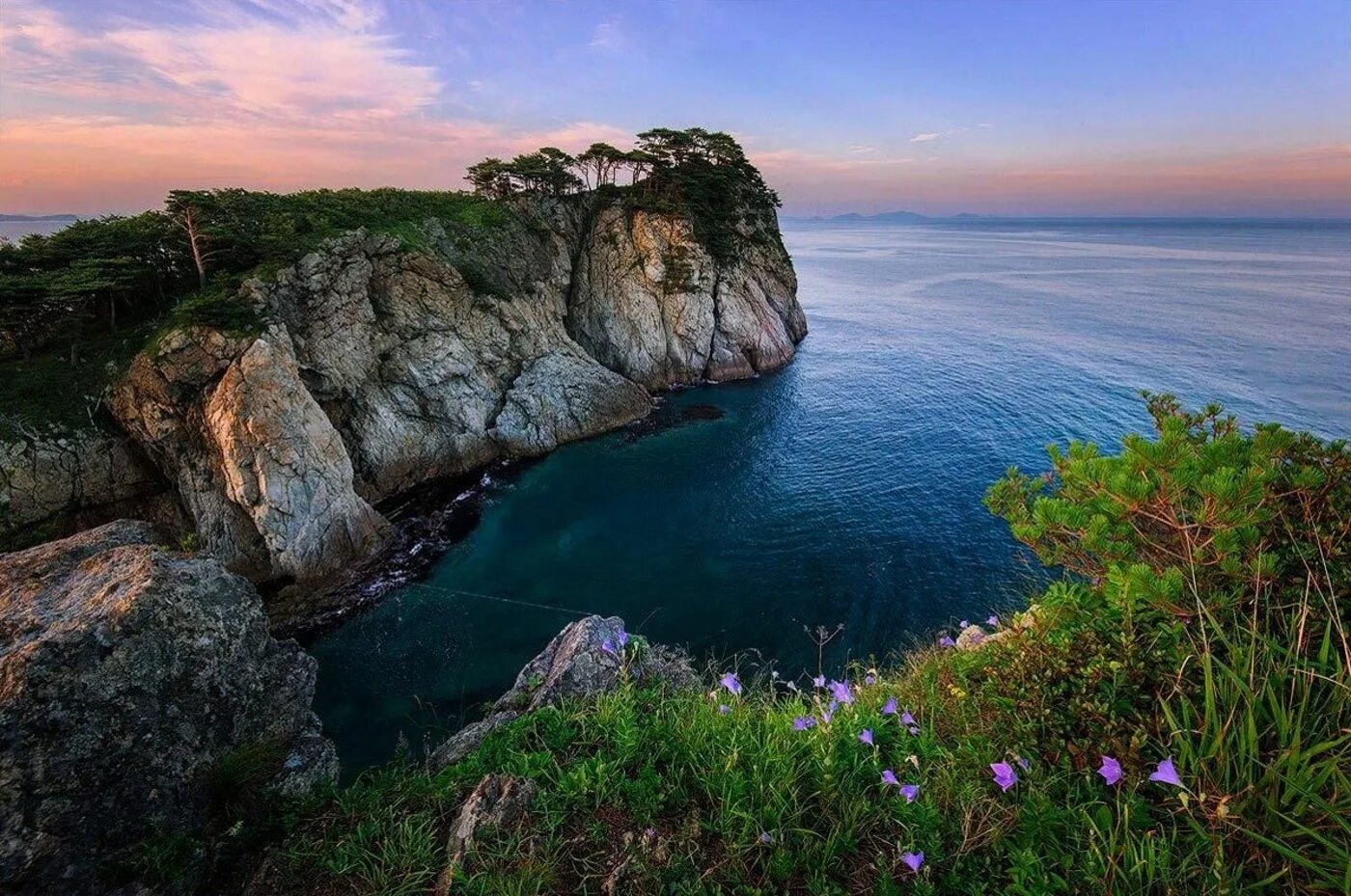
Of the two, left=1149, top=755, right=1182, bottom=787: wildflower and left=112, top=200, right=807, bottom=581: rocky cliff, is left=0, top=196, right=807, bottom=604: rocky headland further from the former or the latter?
left=1149, top=755, right=1182, bottom=787: wildflower

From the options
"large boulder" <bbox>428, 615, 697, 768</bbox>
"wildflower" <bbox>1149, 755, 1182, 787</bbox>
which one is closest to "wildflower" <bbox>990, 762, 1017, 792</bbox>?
"wildflower" <bbox>1149, 755, 1182, 787</bbox>

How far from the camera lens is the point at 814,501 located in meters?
24.1

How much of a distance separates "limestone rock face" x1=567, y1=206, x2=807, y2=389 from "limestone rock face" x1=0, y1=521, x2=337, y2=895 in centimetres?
3254

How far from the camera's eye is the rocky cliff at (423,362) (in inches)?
755

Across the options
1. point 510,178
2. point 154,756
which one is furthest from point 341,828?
point 510,178

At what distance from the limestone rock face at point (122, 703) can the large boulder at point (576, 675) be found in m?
1.79

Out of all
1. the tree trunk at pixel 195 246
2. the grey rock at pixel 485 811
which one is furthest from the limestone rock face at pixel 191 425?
the grey rock at pixel 485 811

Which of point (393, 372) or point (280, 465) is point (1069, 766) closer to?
point (280, 465)

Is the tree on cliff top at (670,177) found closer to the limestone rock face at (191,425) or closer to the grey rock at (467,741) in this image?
the limestone rock face at (191,425)

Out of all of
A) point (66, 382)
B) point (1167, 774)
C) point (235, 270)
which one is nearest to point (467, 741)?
point (1167, 774)

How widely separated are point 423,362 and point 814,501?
20855 millimetres

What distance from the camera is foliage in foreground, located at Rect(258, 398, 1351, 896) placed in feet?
9.61

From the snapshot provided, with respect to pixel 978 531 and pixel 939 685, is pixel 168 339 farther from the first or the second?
pixel 978 531

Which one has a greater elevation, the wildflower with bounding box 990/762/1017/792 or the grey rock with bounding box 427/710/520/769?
the wildflower with bounding box 990/762/1017/792
